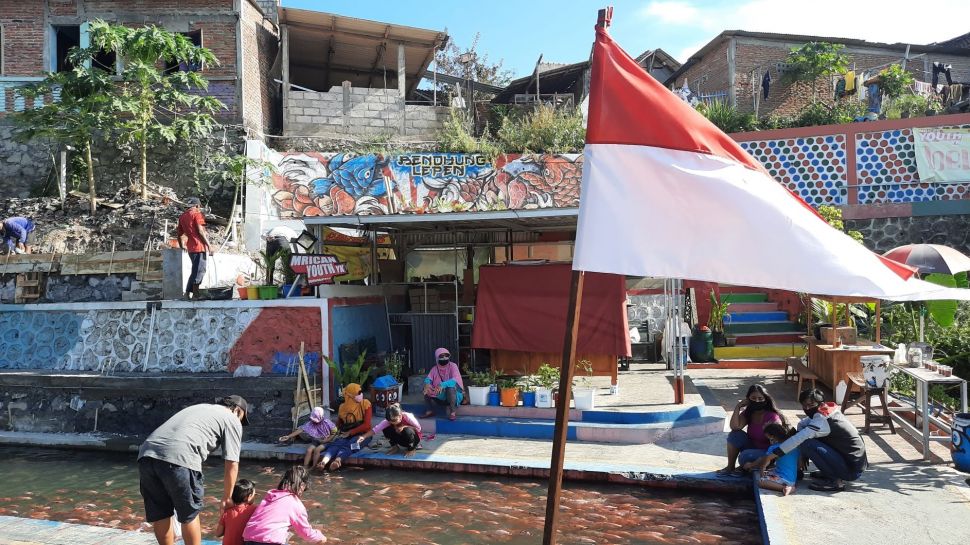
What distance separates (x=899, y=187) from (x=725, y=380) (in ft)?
32.4

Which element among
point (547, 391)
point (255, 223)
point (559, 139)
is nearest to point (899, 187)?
point (559, 139)

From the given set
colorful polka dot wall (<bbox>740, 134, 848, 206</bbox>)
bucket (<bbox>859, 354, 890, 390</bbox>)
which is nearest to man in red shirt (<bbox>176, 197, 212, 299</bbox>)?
bucket (<bbox>859, 354, 890, 390</bbox>)

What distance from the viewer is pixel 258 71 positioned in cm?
2061

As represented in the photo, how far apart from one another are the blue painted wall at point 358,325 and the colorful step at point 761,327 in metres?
7.78

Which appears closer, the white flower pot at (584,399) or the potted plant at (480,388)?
the white flower pot at (584,399)

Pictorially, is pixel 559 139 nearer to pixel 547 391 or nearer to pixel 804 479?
pixel 547 391

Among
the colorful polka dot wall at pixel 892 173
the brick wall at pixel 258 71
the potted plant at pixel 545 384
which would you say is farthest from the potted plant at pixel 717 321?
the brick wall at pixel 258 71

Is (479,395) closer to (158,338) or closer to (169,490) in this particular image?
(169,490)

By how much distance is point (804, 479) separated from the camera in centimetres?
748

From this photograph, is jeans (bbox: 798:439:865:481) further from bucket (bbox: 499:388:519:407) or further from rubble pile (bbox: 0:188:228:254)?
rubble pile (bbox: 0:188:228:254)

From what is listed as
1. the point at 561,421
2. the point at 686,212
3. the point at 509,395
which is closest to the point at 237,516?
the point at 561,421

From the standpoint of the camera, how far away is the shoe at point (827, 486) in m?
6.95

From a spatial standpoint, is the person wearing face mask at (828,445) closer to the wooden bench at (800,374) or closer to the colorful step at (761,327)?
the wooden bench at (800,374)

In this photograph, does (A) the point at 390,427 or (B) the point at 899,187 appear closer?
(A) the point at 390,427
